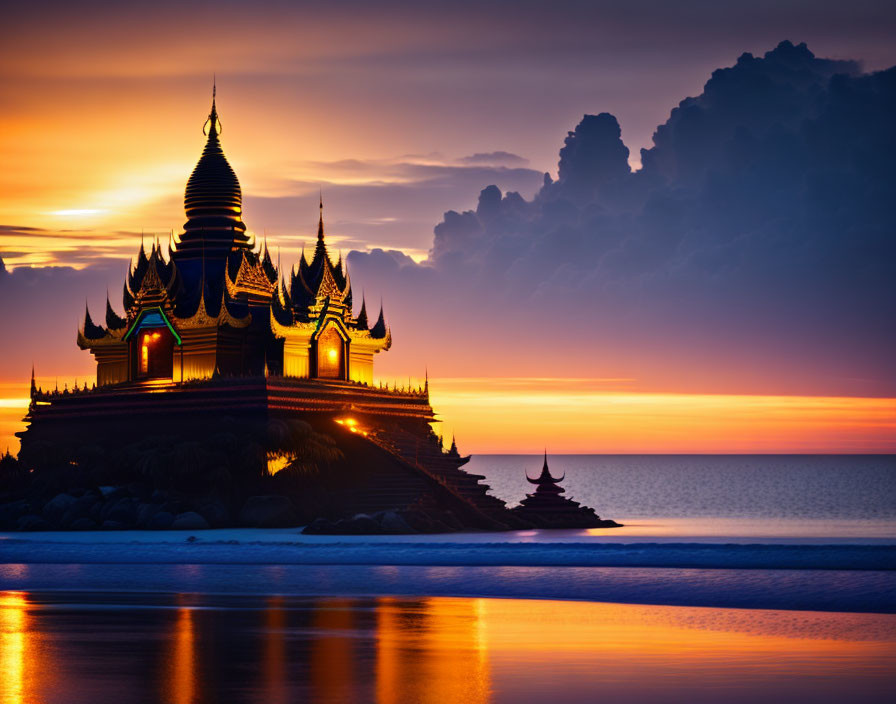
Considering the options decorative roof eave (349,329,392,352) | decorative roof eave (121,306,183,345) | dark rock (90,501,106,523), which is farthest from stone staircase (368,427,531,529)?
dark rock (90,501,106,523)

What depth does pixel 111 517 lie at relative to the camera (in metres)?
57.1

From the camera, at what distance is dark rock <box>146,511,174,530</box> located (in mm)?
55656

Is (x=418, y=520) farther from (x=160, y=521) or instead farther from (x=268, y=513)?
(x=160, y=521)

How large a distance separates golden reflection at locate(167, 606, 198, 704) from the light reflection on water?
30 millimetres

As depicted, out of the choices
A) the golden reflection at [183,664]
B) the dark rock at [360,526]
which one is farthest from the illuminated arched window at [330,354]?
the golden reflection at [183,664]

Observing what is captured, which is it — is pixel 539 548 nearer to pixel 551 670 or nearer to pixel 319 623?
pixel 319 623

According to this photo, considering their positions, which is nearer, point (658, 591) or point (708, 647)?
point (708, 647)

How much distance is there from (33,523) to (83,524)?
1949 mm

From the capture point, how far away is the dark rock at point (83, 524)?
57156 millimetres

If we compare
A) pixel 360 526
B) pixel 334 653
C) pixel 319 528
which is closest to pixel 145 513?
pixel 319 528

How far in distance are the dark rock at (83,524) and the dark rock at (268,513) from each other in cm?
547

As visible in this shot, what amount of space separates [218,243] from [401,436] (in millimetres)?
13238

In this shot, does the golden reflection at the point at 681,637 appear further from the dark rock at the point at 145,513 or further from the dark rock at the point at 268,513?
the dark rock at the point at 145,513

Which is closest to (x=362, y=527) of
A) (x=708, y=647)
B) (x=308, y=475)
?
(x=308, y=475)
